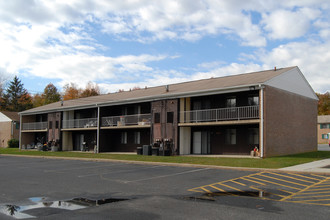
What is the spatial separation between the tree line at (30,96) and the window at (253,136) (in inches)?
2006

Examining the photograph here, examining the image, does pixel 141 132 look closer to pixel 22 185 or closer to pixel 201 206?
pixel 22 185

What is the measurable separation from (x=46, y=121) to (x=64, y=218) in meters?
37.0

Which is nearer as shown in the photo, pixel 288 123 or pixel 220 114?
pixel 288 123

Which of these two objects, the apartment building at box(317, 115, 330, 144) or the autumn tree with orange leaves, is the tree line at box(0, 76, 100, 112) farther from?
the apartment building at box(317, 115, 330, 144)

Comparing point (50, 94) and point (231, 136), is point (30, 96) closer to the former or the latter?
→ point (50, 94)

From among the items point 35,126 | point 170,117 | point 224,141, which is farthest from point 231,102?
point 35,126

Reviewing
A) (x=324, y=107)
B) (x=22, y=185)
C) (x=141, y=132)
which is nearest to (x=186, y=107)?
(x=141, y=132)

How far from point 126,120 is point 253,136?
12.3 m

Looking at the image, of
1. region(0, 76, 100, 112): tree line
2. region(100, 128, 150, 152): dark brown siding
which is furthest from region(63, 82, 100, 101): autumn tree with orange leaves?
region(100, 128, 150, 152): dark brown siding

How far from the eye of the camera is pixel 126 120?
98.0ft

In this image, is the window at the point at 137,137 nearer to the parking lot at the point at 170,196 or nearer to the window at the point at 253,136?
the window at the point at 253,136

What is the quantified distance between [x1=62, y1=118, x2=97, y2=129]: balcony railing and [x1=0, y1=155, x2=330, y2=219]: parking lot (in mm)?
19908

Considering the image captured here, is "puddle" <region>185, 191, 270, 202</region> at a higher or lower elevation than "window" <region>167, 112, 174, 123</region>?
lower

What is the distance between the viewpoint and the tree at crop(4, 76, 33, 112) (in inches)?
2933
